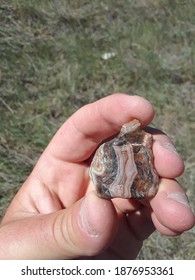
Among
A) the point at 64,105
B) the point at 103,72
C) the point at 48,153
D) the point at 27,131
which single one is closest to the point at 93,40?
the point at 103,72

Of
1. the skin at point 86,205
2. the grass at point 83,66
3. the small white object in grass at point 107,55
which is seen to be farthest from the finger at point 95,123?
the small white object in grass at point 107,55

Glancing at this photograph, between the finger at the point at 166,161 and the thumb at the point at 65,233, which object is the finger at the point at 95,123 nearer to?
the finger at the point at 166,161

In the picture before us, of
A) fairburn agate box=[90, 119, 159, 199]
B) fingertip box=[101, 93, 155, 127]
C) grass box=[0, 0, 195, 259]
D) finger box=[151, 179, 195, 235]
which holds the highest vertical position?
fingertip box=[101, 93, 155, 127]

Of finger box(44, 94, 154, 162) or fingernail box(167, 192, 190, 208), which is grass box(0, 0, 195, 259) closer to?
finger box(44, 94, 154, 162)

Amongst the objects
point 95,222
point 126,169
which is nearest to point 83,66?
point 126,169

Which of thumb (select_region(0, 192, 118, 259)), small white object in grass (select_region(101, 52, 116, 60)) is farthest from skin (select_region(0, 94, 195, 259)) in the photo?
small white object in grass (select_region(101, 52, 116, 60))

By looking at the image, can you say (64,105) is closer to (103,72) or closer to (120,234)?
(103,72)
